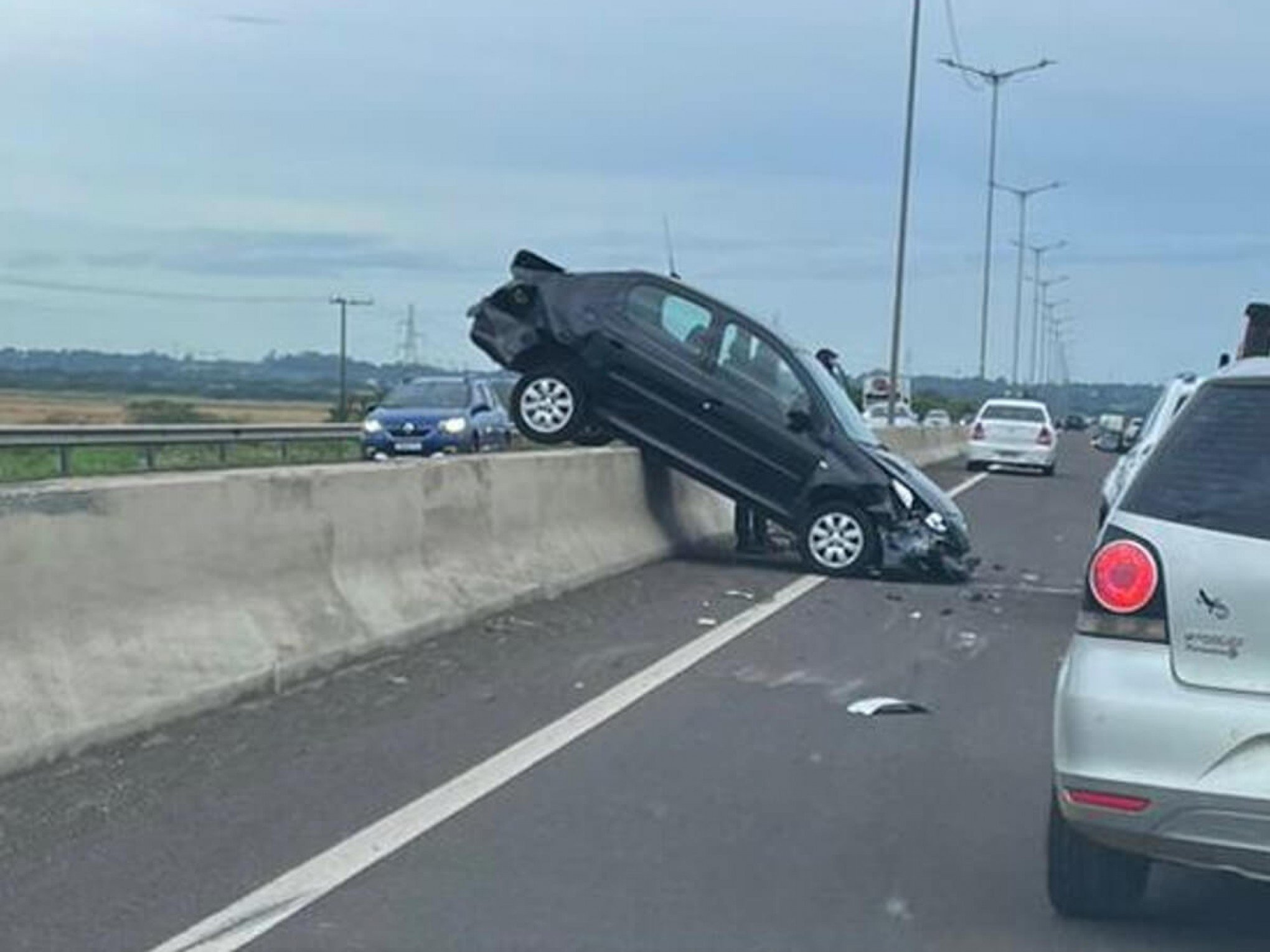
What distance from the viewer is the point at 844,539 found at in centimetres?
1634

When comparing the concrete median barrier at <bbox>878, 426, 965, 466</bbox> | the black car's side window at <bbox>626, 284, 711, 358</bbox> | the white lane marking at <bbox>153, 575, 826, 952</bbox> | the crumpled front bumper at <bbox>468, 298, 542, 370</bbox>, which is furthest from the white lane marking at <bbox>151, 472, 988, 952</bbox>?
the concrete median barrier at <bbox>878, 426, 965, 466</bbox>

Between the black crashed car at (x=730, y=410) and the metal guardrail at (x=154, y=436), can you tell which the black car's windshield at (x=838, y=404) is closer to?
the black crashed car at (x=730, y=410)

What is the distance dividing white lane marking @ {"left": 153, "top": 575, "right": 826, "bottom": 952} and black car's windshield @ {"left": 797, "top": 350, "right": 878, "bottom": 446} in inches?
237

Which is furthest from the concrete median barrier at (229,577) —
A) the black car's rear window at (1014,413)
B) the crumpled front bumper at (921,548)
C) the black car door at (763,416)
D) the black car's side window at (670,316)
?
the black car's rear window at (1014,413)

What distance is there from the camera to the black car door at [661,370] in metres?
16.8

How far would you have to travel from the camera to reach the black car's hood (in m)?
16.4

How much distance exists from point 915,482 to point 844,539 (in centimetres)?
80

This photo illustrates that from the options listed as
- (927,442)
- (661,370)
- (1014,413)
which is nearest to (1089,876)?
(661,370)

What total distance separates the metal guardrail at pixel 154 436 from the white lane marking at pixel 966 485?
11.7 m

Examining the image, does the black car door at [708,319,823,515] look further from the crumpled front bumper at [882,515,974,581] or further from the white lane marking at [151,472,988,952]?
the white lane marking at [151,472,988,952]

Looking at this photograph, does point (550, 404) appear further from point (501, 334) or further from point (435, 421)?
point (435, 421)

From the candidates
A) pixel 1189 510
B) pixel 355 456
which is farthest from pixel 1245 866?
pixel 355 456

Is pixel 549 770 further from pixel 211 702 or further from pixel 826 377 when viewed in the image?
pixel 826 377

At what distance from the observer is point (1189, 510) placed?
5.32 meters
